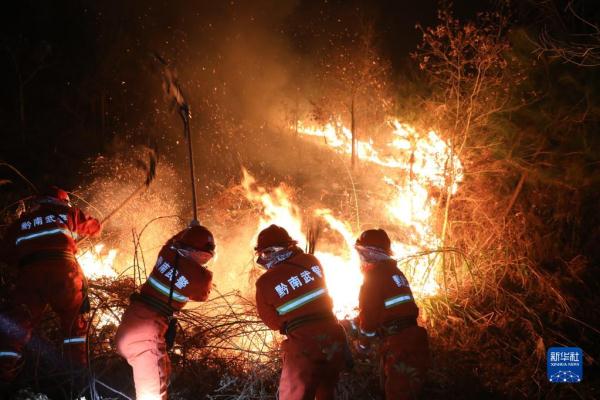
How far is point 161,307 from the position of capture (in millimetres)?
3889

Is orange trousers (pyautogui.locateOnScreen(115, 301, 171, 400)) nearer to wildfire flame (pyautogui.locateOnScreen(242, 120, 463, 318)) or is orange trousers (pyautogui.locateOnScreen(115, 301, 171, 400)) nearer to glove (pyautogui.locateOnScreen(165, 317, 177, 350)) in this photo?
glove (pyautogui.locateOnScreen(165, 317, 177, 350))

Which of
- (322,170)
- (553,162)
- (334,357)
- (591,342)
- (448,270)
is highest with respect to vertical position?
(322,170)

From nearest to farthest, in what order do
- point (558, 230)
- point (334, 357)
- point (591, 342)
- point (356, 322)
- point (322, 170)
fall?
point (334, 357) → point (356, 322) → point (591, 342) → point (558, 230) → point (322, 170)

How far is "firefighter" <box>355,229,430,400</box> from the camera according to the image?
4.00 metres

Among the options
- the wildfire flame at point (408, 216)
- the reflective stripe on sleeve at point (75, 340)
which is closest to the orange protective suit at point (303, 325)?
the reflective stripe on sleeve at point (75, 340)

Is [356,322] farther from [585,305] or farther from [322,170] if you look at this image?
[322,170]

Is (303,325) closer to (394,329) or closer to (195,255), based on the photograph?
(394,329)

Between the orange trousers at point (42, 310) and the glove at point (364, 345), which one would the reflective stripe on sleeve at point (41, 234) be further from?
the glove at point (364, 345)

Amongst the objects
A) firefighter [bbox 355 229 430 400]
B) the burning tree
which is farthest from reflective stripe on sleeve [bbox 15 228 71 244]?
the burning tree

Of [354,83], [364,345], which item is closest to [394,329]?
[364,345]

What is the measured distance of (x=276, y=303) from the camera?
3.81 m

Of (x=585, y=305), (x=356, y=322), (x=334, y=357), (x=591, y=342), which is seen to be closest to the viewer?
(x=334, y=357)

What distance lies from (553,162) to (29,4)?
1942 centimetres

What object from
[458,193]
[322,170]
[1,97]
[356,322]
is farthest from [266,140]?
[356,322]
